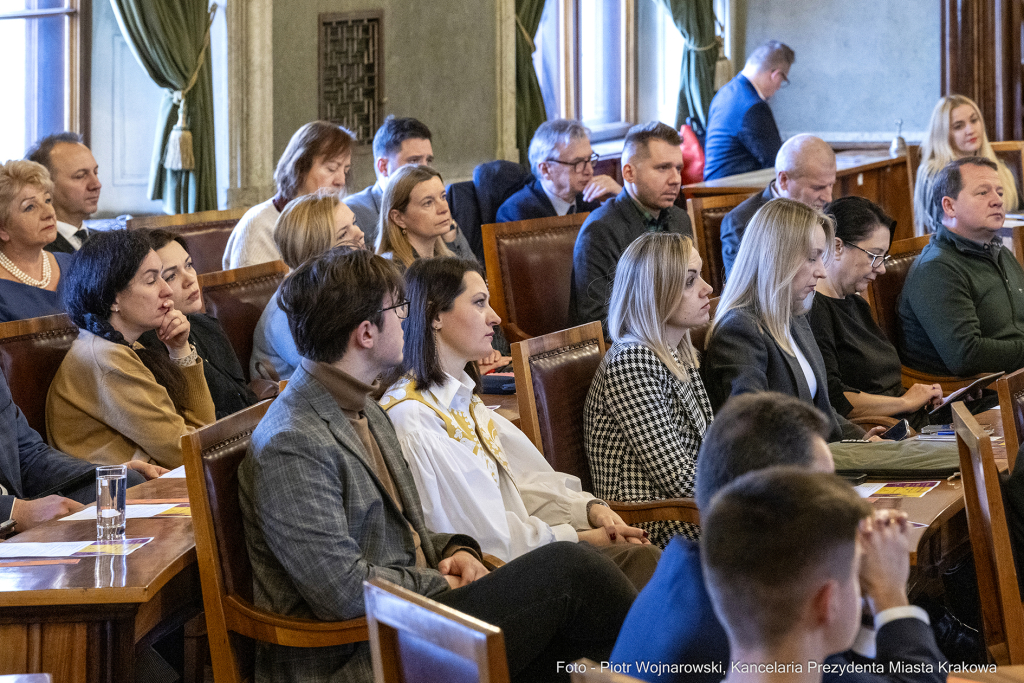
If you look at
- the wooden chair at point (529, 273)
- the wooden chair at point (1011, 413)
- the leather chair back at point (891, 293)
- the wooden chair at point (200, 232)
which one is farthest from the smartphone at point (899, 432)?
the wooden chair at point (200, 232)

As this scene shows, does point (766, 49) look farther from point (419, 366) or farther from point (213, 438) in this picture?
point (213, 438)

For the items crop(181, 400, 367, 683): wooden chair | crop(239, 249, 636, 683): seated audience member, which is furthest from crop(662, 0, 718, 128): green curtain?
crop(181, 400, 367, 683): wooden chair

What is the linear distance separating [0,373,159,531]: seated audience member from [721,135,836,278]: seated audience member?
8.78ft

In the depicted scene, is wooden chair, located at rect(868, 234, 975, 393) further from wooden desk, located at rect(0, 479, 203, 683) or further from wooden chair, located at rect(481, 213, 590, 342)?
wooden desk, located at rect(0, 479, 203, 683)

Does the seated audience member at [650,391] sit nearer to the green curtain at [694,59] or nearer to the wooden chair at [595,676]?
the wooden chair at [595,676]

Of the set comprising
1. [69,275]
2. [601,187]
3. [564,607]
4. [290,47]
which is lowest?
[564,607]

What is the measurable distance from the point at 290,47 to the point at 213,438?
4298 mm

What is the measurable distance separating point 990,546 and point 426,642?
52.0 inches

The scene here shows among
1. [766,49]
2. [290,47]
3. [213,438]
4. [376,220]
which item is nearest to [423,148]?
[376,220]

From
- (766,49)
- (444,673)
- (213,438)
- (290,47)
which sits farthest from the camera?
(766,49)

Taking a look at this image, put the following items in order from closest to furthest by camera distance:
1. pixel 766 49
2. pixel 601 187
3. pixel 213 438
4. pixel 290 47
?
1. pixel 213 438
2. pixel 601 187
3. pixel 290 47
4. pixel 766 49

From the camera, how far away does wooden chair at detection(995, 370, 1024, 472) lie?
8.32 feet

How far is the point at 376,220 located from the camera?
15.2 ft

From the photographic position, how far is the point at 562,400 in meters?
2.78
